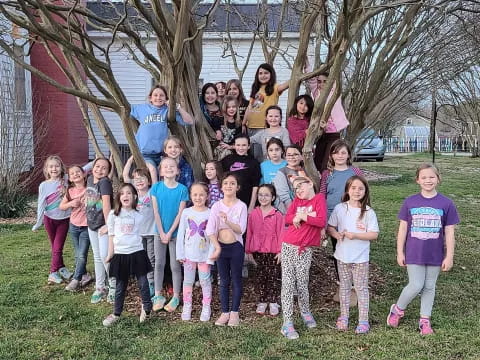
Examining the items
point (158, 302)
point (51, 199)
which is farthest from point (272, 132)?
point (51, 199)

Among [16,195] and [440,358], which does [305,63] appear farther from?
[16,195]

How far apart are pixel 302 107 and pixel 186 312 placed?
2413 millimetres

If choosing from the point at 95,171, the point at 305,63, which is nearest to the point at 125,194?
the point at 95,171

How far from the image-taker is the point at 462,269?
6.17 metres

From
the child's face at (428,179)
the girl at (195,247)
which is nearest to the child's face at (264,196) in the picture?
the girl at (195,247)

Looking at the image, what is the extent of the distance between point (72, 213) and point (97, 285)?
0.86 m

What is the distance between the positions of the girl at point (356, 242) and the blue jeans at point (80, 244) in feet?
8.69

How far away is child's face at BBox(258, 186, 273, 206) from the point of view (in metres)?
4.39

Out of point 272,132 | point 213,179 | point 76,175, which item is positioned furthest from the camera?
point 76,175

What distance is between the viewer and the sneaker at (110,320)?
423 cm

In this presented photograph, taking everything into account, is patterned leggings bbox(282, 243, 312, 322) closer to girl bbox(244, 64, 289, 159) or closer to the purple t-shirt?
the purple t-shirt

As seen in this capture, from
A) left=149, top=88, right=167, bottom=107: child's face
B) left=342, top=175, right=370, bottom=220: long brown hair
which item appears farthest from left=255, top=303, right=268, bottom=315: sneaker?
left=149, top=88, right=167, bottom=107: child's face

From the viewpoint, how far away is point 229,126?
17.9 feet

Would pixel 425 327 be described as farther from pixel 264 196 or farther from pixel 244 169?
pixel 244 169
